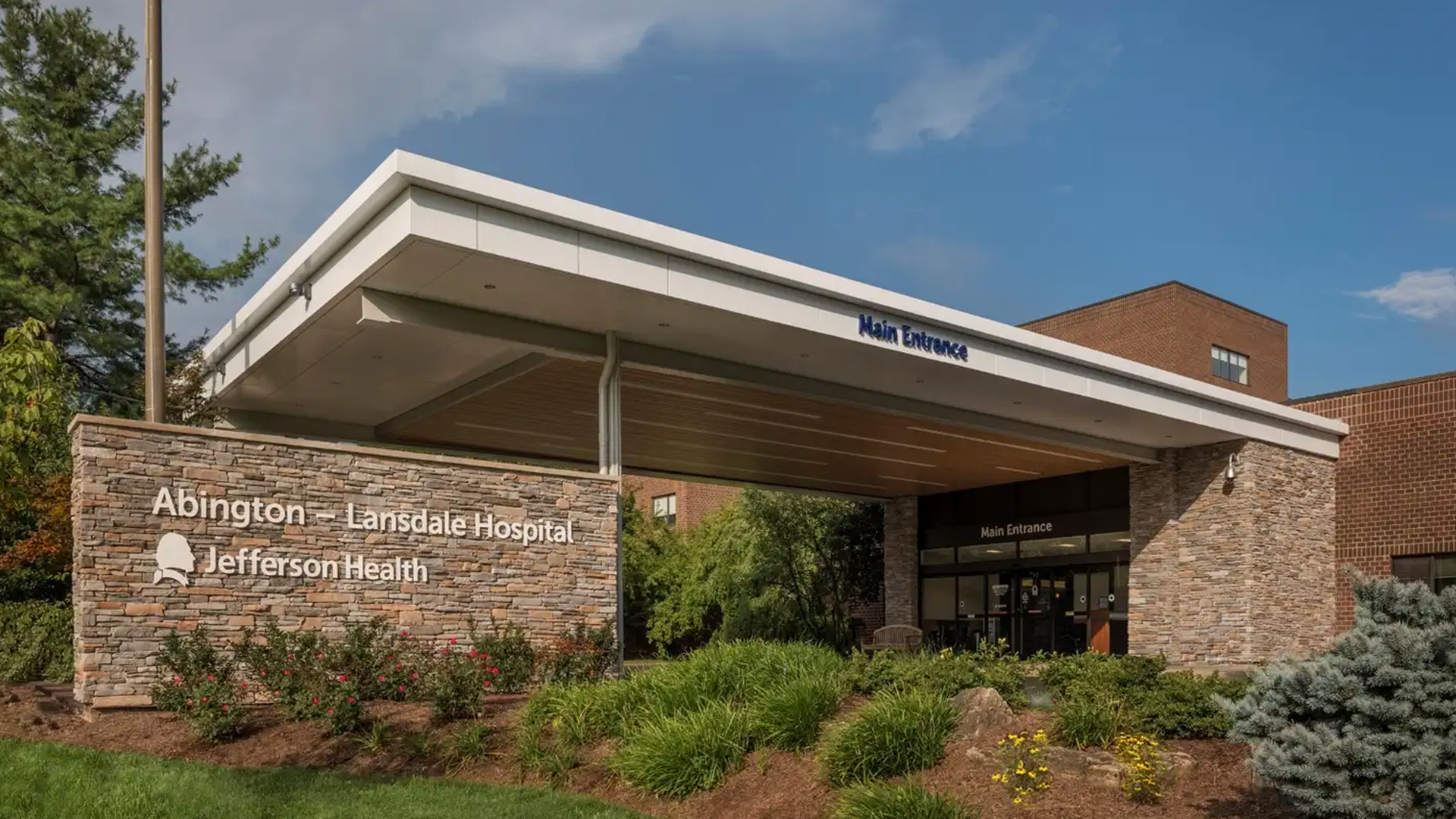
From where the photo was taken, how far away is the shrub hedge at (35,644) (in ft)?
52.3

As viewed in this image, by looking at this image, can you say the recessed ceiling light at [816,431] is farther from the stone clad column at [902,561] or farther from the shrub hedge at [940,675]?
the shrub hedge at [940,675]

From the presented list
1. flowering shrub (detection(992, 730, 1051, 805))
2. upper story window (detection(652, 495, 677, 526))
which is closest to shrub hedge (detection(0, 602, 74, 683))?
flowering shrub (detection(992, 730, 1051, 805))

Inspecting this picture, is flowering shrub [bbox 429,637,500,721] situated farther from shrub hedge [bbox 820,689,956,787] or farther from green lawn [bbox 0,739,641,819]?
shrub hedge [bbox 820,689,956,787]

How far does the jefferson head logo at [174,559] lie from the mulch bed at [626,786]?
1.40 m

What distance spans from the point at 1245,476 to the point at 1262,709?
18070 millimetres

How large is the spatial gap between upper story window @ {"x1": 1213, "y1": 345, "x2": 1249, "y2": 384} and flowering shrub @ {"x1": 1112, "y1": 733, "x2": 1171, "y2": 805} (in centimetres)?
3676

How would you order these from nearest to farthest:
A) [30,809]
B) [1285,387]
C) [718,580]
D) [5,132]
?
[30,809], [5,132], [718,580], [1285,387]

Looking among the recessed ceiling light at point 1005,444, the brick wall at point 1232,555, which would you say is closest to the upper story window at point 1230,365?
the brick wall at point 1232,555

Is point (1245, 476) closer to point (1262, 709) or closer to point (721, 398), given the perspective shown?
point (721, 398)

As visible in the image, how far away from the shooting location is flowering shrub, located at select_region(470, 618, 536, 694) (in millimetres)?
13375

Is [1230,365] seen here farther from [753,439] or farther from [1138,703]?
[1138,703]

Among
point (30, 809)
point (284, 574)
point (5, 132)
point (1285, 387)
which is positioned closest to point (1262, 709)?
point (30, 809)

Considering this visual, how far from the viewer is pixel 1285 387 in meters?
46.1

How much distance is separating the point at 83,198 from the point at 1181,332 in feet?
108
